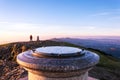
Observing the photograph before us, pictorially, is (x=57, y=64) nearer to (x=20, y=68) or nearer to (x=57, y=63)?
(x=57, y=63)

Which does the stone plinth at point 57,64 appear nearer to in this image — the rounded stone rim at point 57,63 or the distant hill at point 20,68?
the rounded stone rim at point 57,63

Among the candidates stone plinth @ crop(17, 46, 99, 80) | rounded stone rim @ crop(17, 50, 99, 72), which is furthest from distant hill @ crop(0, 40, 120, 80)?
rounded stone rim @ crop(17, 50, 99, 72)

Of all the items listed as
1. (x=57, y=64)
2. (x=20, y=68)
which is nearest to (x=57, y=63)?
(x=57, y=64)

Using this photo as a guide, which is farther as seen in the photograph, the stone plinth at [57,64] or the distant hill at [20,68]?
the distant hill at [20,68]

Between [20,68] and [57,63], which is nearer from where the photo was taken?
[57,63]

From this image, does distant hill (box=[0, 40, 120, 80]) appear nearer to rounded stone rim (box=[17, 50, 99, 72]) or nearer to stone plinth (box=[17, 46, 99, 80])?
stone plinth (box=[17, 46, 99, 80])

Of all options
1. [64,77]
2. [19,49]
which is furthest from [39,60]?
[19,49]

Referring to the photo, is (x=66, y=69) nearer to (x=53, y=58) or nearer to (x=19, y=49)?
(x=53, y=58)

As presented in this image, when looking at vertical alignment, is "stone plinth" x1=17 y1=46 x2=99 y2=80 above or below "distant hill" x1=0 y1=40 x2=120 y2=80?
above

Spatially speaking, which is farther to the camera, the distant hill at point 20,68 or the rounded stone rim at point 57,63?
the distant hill at point 20,68

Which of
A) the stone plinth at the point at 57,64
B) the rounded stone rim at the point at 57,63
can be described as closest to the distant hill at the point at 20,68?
the stone plinth at the point at 57,64

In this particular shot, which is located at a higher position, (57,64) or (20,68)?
(57,64)

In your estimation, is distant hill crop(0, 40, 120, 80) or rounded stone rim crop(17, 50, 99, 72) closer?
rounded stone rim crop(17, 50, 99, 72)

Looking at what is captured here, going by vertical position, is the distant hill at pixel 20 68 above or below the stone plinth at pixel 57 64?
below
